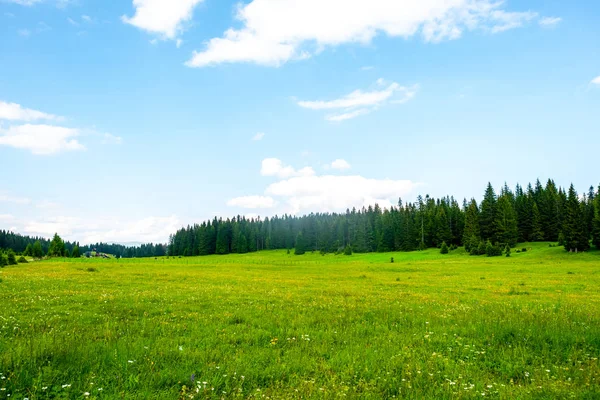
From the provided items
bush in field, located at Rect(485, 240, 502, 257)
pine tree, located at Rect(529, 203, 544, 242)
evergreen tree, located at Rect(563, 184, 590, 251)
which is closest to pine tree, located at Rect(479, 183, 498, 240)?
pine tree, located at Rect(529, 203, 544, 242)

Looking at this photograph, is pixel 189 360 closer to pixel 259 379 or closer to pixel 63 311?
pixel 259 379

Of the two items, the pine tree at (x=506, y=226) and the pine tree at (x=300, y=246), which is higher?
the pine tree at (x=506, y=226)

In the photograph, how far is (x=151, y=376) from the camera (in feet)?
22.2

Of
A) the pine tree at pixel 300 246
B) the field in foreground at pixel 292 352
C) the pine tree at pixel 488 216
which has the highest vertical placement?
the pine tree at pixel 488 216

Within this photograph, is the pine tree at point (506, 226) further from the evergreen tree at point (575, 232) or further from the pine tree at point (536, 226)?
the evergreen tree at point (575, 232)

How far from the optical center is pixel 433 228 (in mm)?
121812

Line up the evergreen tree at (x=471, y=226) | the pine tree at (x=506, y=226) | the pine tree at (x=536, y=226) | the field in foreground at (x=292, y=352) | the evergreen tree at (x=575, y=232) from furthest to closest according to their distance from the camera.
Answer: the pine tree at (x=536, y=226), the pine tree at (x=506, y=226), the evergreen tree at (x=471, y=226), the evergreen tree at (x=575, y=232), the field in foreground at (x=292, y=352)

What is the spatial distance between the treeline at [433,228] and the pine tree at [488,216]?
175 mm

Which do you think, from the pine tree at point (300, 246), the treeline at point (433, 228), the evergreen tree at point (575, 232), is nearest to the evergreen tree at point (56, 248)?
the treeline at point (433, 228)

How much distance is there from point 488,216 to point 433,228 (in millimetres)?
18229

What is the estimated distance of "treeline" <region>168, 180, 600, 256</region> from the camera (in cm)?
9362

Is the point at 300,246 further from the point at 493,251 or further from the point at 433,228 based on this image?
the point at 493,251

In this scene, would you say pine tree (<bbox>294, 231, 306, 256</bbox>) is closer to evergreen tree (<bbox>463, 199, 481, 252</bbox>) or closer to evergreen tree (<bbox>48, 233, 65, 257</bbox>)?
evergreen tree (<bbox>463, 199, 481, 252</bbox>)

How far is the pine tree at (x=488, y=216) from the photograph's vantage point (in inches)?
4355
